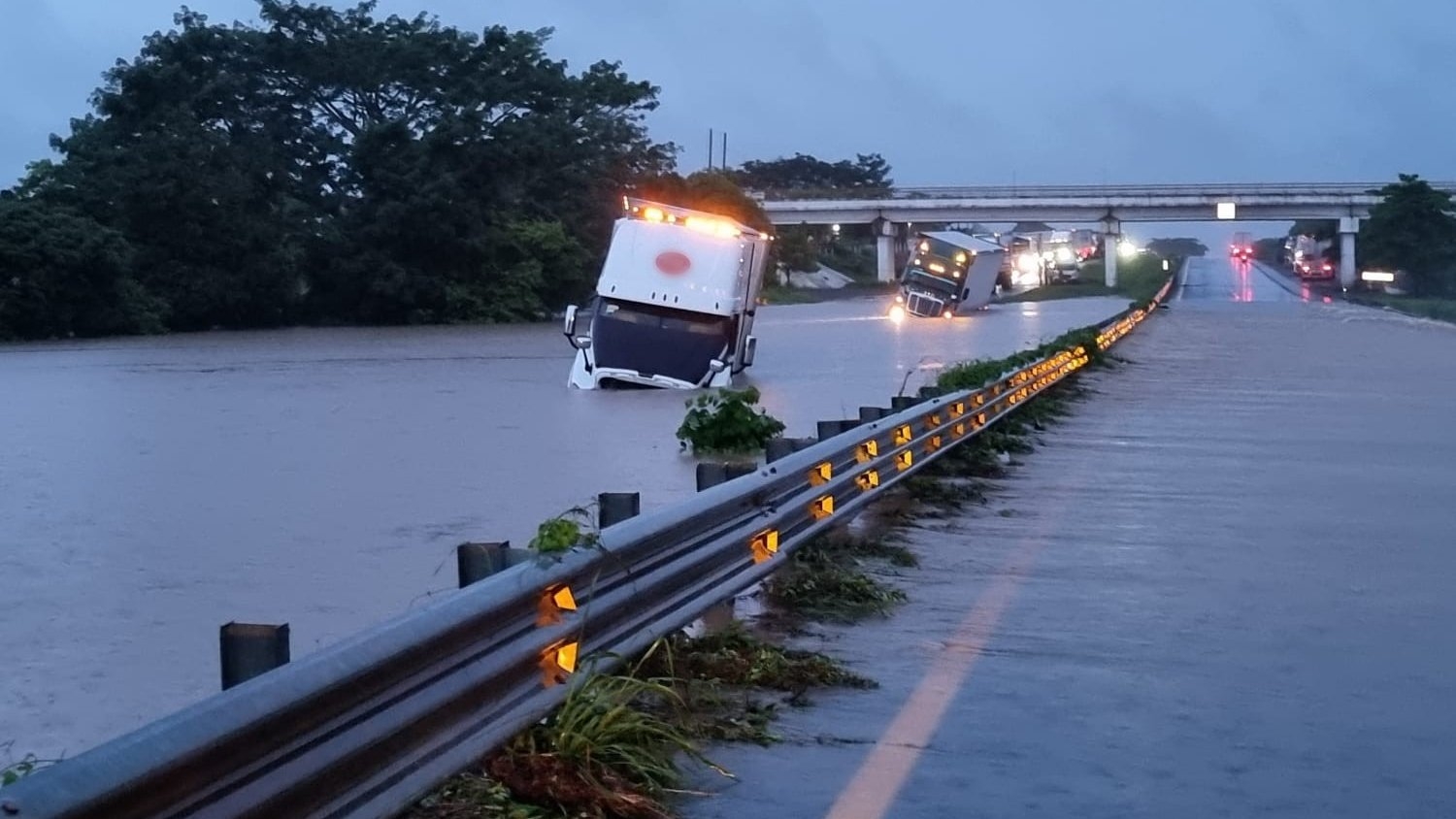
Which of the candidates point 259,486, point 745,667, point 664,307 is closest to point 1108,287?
point 664,307

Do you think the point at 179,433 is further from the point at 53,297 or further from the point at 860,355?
the point at 53,297

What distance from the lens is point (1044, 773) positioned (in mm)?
6391

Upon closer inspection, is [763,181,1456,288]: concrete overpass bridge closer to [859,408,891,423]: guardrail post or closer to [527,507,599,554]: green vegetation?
[859,408,891,423]: guardrail post

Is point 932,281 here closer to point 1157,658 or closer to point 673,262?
point 673,262

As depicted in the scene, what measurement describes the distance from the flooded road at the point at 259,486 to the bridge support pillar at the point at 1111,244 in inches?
2699

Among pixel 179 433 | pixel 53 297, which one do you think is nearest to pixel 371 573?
pixel 179 433

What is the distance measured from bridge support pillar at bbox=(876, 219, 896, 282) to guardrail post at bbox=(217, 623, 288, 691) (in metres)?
105

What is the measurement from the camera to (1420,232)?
99.3 m

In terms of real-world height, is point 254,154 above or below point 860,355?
above

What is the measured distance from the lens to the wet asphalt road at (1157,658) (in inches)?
245

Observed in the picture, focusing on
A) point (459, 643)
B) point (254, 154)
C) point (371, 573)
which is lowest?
point (371, 573)

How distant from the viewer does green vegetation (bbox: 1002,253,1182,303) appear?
97.1 meters

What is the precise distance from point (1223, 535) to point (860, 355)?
1264 inches

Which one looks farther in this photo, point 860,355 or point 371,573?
point 860,355
